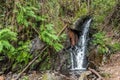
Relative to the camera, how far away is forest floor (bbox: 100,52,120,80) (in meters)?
8.41

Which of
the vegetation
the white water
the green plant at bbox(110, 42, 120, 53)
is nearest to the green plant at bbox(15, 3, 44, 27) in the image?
the vegetation

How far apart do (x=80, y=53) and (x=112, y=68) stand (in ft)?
4.98

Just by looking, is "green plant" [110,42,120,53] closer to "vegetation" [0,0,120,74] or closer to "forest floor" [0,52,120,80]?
"forest floor" [0,52,120,80]

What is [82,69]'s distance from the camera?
31.0 ft

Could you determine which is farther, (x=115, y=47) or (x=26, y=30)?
(x=115, y=47)

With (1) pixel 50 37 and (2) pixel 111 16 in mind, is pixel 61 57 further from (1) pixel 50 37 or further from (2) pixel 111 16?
(2) pixel 111 16

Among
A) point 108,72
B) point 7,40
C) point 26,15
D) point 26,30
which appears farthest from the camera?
point 108,72

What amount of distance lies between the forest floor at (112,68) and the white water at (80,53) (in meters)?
0.91

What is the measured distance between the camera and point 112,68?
9391 mm

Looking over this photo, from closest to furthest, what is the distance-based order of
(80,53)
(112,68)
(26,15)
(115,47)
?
(26,15)
(112,68)
(80,53)
(115,47)

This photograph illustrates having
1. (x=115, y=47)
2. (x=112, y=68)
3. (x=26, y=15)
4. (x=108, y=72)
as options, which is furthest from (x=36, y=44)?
(x=115, y=47)


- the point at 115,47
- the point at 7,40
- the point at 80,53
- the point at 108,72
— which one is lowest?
the point at 108,72

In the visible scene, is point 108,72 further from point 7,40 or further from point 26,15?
point 7,40

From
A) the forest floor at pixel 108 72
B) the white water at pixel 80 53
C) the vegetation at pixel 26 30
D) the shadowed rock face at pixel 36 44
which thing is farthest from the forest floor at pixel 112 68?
the shadowed rock face at pixel 36 44
